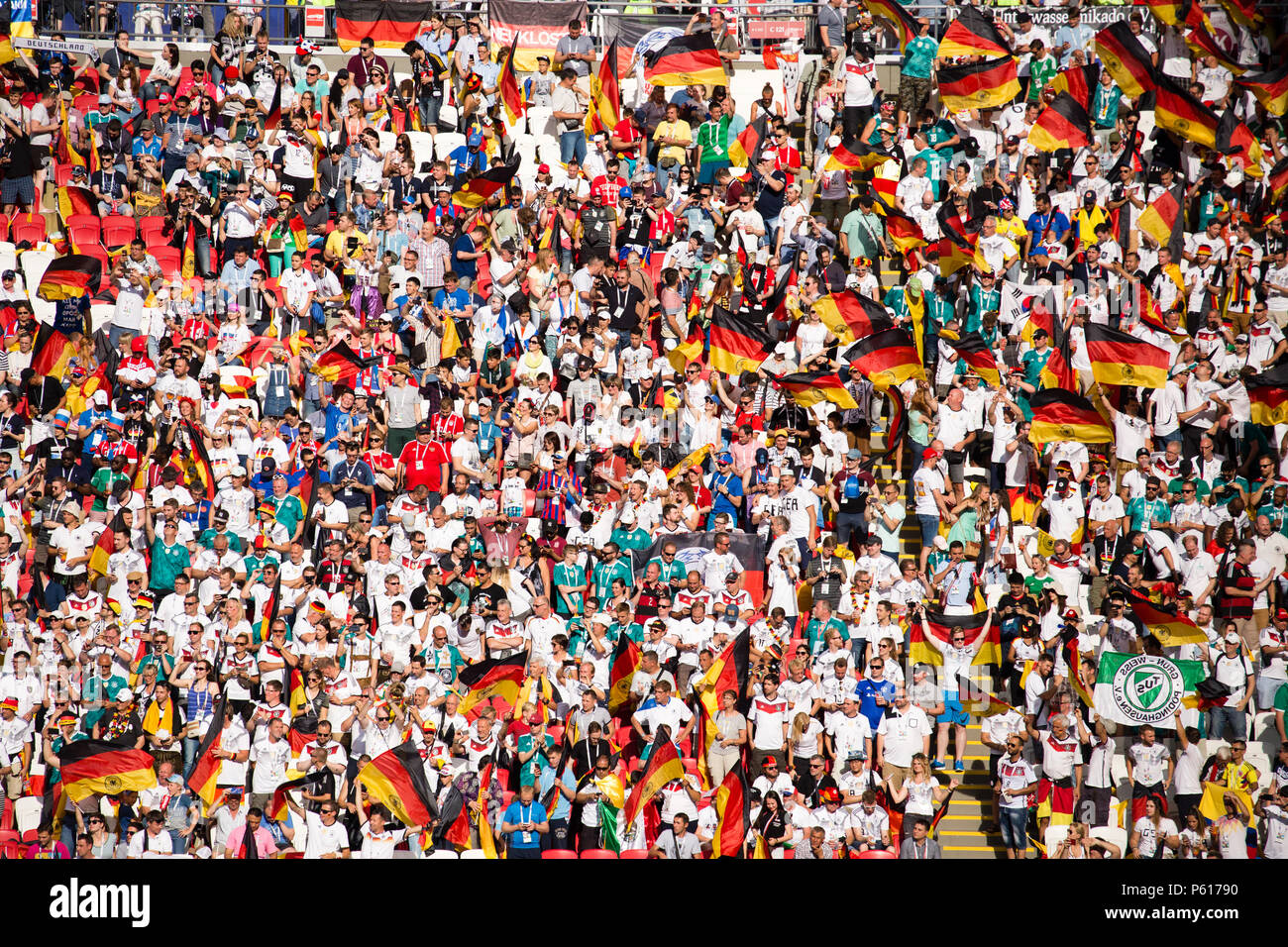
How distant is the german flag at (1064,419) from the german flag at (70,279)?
29.6ft

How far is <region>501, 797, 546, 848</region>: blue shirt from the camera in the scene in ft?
45.1

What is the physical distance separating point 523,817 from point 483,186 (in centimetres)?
678

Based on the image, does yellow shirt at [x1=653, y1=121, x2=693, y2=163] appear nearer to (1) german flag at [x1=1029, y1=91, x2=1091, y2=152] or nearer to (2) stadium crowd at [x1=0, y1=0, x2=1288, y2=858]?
(2) stadium crowd at [x1=0, y1=0, x2=1288, y2=858]

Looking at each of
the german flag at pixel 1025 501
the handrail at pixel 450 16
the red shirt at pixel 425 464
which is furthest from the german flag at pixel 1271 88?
the red shirt at pixel 425 464

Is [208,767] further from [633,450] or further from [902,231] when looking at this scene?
[902,231]

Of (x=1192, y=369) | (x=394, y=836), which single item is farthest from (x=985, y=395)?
(x=394, y=836)

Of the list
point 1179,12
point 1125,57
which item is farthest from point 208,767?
point 1179,12

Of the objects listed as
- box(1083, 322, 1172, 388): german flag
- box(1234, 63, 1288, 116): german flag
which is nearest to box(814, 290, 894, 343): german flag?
box(1083, 322, 1172, 388): german flag

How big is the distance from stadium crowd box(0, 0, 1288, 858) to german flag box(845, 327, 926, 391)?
0.04 m

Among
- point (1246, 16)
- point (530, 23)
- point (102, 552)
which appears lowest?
point (102, 552)

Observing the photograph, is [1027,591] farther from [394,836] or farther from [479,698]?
[394,836]

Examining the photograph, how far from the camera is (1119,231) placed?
1747 cm

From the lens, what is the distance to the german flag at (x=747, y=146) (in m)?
17.8

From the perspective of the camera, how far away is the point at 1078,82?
18.3 m
